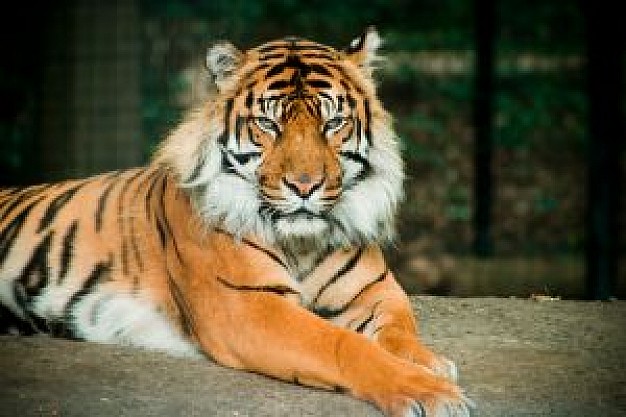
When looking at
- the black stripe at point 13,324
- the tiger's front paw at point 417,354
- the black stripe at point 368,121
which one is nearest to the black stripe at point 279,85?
the black stripe at point 368,121

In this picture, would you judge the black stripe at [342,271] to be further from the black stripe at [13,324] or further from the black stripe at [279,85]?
the black stripe at [13,324]

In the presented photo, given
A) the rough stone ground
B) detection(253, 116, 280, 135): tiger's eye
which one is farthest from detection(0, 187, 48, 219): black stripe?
detection(253, 116, 280, 135): tiger's eye

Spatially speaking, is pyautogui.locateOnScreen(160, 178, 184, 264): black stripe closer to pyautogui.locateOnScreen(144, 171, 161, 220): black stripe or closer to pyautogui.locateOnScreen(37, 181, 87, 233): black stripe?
pyautogui.locateOnScreen(144, 171, 161, 220): black stripe

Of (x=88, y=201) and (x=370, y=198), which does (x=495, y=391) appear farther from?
(x=88, y=201)

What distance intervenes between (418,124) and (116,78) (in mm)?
3296

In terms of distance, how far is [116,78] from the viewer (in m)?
6.42

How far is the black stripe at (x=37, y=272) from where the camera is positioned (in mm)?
4074

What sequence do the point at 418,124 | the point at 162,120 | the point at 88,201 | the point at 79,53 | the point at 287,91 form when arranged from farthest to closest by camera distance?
the point at 418,124 < the point at 162,120 < the point at 79,53 < the point at 88,201 < the point at 287,91

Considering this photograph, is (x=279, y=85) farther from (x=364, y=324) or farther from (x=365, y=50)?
(x=364, y=324)

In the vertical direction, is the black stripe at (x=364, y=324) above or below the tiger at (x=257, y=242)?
below

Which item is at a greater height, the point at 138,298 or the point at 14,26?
the point at 14,26

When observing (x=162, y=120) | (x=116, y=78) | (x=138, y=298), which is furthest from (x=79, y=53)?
(x=138, y=298)

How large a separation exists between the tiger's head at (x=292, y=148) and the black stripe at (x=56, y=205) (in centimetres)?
53

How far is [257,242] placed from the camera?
3658 millimetres
